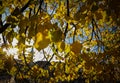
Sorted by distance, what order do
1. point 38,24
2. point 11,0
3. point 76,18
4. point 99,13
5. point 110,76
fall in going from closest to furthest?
point 38,24 < point 76,18 < point 99,13 < point 11,0 < point 110,76

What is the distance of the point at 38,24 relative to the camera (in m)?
2.08

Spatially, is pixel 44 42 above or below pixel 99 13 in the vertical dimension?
below

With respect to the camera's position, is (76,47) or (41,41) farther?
(76,47)

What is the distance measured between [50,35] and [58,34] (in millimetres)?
103

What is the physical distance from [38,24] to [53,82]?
27.8ft

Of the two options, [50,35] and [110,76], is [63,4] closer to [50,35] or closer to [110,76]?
[50,35]

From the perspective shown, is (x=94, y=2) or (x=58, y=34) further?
(x=94, y=2)

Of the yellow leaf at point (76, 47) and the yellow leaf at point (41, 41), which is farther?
the yellow leaf at point (76, 47)

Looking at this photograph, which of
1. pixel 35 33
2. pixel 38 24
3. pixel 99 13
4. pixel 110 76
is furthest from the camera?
pixel 110 76

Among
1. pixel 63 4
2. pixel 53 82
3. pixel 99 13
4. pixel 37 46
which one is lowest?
pixel 53 82

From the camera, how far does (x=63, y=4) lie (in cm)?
559

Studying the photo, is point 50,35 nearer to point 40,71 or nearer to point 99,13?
point 99,13

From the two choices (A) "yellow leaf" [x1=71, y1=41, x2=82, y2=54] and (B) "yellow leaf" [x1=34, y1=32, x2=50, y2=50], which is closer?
(B) "yellow leaf" [x1=34, y1=32, x2=50, y2=50]

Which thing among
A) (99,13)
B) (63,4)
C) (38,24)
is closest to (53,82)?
(63,4)
